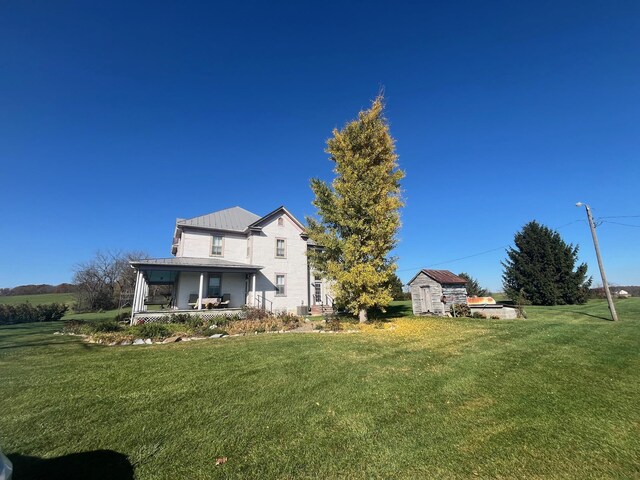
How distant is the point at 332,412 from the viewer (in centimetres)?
484

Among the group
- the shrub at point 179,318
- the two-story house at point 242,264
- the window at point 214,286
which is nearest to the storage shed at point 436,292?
the two-story house at point 242,264

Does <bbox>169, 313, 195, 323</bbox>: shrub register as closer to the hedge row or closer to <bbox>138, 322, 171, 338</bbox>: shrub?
<bbox>138, 322, 171, 338</bbox>: shrub

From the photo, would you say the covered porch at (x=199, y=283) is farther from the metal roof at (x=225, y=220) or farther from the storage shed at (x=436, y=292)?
the storage shed at (x=436, y=292)

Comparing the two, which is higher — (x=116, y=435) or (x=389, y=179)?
(x=389, y=179)

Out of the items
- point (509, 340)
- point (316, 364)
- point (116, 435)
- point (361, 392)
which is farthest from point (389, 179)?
point (116, 435)

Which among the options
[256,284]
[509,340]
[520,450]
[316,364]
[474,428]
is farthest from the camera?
[256,284]

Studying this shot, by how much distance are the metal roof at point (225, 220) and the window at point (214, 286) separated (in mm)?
3990

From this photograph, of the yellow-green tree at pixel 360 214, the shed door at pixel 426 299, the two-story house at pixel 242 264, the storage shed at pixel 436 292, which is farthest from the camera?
the two-story house at pixel 242 264

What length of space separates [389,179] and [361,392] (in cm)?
1283

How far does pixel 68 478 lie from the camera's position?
3.20m

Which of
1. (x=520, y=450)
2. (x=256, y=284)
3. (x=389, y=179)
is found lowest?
(x=520, y=450)

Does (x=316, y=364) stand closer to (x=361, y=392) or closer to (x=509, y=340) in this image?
(x=361, y=392)

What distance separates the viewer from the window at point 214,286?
2116cm

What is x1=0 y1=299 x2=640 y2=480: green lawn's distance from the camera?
3.49 m
